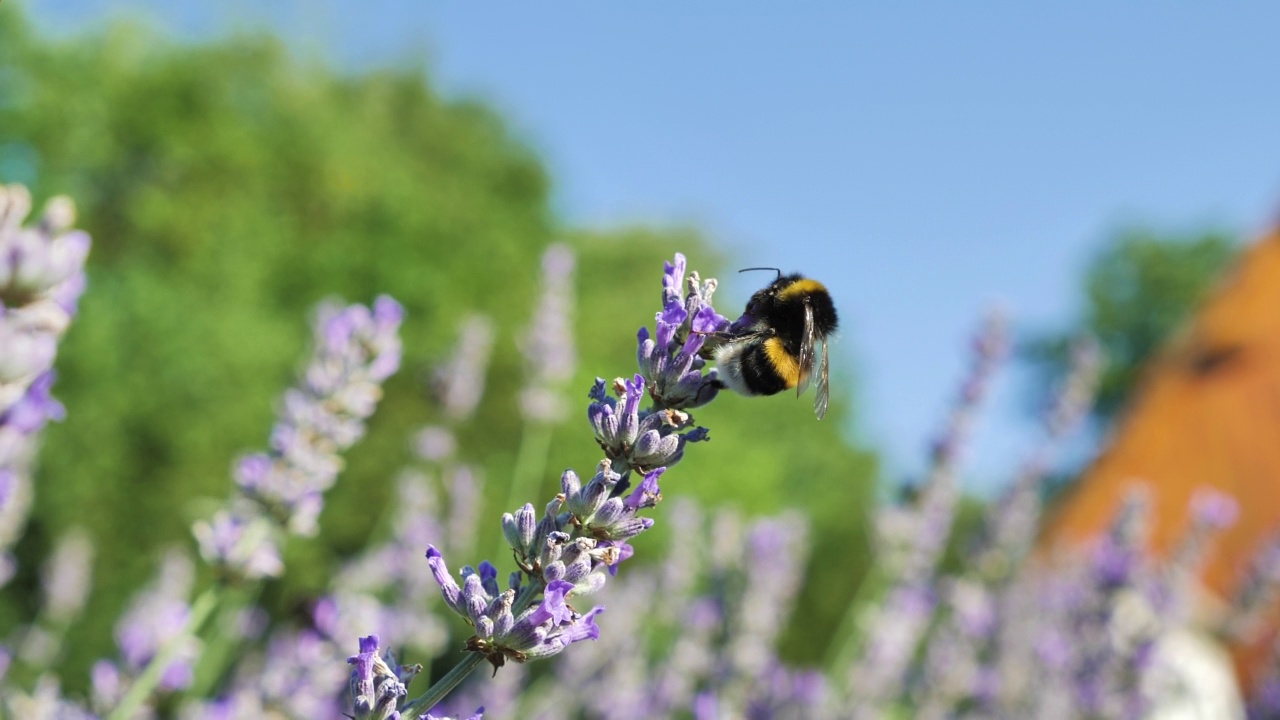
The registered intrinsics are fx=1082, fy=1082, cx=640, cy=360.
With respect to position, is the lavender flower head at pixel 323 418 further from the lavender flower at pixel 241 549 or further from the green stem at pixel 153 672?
the green stem at pixel 153 672

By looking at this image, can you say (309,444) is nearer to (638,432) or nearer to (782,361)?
(782,361)

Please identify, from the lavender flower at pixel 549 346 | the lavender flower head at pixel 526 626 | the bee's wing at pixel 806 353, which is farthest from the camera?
the lavender flower at pixel 549 346


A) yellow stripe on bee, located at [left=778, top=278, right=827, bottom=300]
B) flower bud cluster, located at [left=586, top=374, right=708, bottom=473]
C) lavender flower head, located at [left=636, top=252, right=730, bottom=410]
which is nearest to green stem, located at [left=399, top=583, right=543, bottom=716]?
flower bud cluster, located at [left=586, top=374, right=708, bottom=473]

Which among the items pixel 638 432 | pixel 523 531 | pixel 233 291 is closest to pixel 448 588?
pixel 523 531

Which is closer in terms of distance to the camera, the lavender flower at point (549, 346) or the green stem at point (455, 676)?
the green stem at point (455, 676)

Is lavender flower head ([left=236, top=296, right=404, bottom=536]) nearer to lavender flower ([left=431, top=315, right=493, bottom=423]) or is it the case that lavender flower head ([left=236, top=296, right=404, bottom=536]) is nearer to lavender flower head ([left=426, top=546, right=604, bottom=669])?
lavender flower head ([left=426, top=546, right=604, bottom=669])

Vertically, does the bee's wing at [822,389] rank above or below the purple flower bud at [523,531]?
below

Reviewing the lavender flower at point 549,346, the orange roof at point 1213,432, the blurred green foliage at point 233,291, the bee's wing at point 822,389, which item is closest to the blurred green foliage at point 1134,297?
the orange roof at point 1213,432
